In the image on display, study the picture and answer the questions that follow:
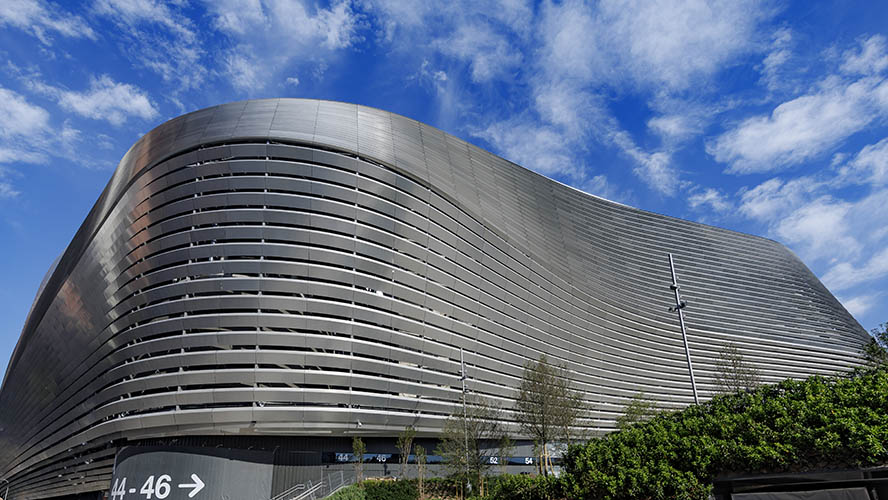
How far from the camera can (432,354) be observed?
4481 centimetres

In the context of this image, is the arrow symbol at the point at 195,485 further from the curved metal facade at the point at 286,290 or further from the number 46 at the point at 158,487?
the curved metal facade at the point at 286,290

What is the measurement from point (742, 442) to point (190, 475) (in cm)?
3340

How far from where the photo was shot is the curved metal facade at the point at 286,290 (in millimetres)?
37281

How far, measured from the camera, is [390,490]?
31.2 meters

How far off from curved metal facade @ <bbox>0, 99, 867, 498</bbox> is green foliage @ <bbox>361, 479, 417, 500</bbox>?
7076 millimetres

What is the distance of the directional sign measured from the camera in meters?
33.6

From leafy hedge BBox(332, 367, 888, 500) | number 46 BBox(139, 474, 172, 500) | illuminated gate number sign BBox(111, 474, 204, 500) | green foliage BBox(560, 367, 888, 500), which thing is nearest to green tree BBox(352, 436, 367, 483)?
illuminated gate number sign BBox(111, 474, 204, 500)

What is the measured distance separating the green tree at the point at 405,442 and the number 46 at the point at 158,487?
1595 centimetres

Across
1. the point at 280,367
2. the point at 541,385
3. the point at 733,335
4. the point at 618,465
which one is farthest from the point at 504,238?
the point at 733,335

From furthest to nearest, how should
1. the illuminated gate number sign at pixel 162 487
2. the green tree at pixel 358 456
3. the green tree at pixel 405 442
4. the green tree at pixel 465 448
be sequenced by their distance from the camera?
the green tree at pixel 405 442 < the green tree at pixel 358 456 < the green tree at pixel 465 448 < the illuminated gate number sign at pixel 162 487

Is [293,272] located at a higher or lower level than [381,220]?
lower

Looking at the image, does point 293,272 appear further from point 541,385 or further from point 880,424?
point 880,424

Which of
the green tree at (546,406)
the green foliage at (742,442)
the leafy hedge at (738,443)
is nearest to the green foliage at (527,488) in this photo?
the leafy hedge at (738,443)

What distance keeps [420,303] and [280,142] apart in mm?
18400
